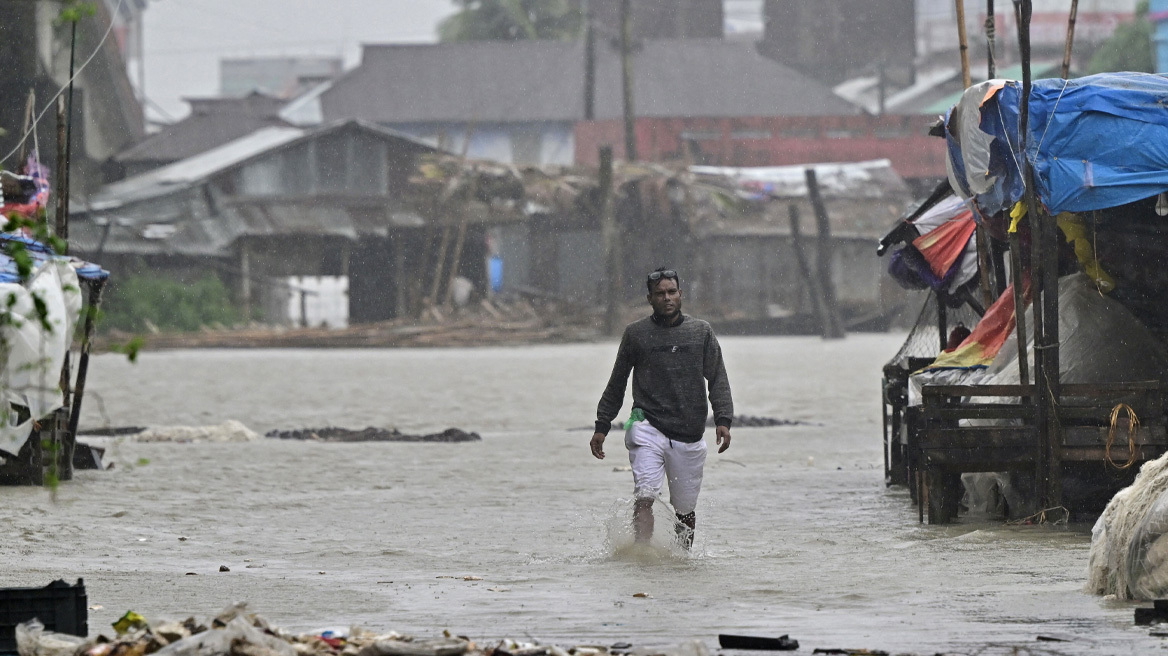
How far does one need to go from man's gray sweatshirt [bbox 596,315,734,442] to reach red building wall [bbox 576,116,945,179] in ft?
155

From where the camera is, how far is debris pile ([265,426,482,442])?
687 inches

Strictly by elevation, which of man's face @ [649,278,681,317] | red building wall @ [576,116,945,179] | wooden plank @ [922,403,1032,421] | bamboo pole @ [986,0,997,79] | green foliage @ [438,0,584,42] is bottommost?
wooden plank @ [922,403,1032,421]

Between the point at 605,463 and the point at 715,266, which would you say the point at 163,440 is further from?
the point at 715,266

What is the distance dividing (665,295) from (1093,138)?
279 centimetres

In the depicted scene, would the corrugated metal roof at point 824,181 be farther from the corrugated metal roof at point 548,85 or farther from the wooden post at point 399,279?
the corrugated metal roof at point 548,85

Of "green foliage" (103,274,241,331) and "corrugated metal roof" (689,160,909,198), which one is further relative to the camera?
"corrugated metal roof" (689,160,909,198)

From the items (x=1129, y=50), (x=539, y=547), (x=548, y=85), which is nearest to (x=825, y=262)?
(x=1129, y=50)

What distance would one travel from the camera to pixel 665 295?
8305 mm

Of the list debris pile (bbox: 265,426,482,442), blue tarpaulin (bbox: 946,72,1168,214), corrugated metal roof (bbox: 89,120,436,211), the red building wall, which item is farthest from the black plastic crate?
the red building wall

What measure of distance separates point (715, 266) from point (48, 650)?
135 feet

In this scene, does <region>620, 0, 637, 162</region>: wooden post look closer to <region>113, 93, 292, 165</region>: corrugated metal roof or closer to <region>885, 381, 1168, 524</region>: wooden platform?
<region>113, 93, 292, 165</region>: corrugated metal roof

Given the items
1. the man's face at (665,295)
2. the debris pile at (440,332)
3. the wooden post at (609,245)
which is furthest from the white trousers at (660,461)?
the wooden post at (609,245)

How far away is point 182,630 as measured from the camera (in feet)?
15.9

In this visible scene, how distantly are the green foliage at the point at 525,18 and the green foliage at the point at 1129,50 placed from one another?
23.3 metres
